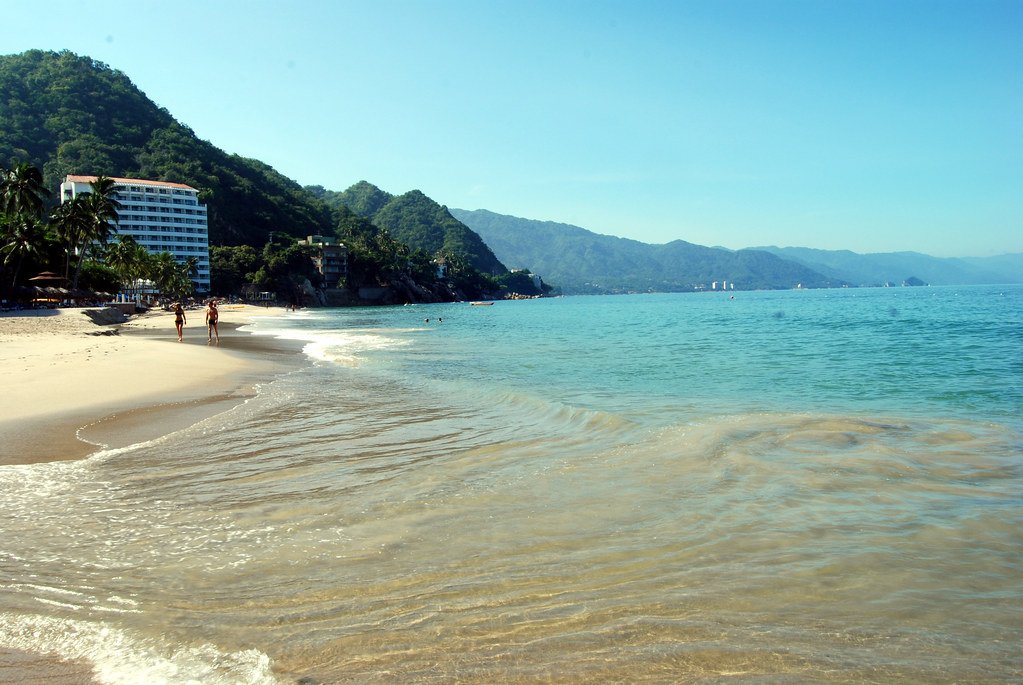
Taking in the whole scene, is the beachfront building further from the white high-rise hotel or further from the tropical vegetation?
the white high-rise hotel

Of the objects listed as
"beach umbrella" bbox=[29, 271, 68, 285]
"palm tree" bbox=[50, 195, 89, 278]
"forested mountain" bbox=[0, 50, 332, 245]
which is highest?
"forested mountain" bbox=[0, 50, 332, 245]

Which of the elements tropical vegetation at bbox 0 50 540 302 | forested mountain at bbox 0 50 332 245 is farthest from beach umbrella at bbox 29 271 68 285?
forested mountain at bbox 0 50 332 245

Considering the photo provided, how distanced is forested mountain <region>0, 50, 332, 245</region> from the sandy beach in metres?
115

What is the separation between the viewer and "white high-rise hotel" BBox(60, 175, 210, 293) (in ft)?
366

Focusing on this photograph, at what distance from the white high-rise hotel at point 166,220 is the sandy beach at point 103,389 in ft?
323

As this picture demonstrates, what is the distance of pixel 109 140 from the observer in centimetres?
12912

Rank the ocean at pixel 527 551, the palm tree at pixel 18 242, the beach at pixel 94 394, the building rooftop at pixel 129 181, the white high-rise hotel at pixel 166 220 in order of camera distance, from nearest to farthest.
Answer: the ocean at pixel 527 551 < the beach at pixel 94 394 < the palm tree at pixel 18 242 < the building rooftop at pixel 129 181 < the white high-rise hotel at pixel 166 220

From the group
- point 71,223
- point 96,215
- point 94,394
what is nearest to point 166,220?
point 96,215

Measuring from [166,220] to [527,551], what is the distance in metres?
126

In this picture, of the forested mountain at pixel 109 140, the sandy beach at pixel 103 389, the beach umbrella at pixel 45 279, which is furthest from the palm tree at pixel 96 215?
the forested mountain at pixel 109 140

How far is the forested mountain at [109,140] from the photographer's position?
12031 cm

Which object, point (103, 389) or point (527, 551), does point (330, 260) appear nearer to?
point (103, 389)

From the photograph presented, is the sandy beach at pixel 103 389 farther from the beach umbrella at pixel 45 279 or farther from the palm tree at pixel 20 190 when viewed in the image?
the palm tree at pixel 20 190

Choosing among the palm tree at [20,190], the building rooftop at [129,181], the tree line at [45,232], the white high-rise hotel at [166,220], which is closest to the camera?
the tree line at [45,232]
